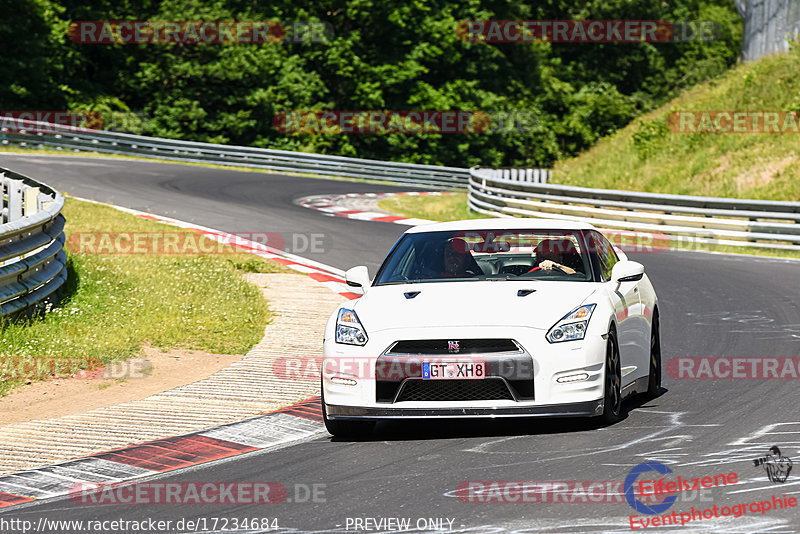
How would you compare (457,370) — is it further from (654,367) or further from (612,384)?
(654,367)

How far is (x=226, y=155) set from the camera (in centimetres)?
4206

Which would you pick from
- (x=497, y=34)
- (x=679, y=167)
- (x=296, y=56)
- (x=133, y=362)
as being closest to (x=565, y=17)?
(x=497, y=34)

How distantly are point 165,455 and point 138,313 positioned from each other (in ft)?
19.2

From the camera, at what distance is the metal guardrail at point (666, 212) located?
21.8 m

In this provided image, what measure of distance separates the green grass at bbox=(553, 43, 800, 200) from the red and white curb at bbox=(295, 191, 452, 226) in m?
5.40

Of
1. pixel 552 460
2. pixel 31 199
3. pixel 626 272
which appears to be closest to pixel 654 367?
pixel 626 272

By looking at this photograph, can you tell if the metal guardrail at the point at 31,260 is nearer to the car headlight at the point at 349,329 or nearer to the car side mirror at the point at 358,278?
the car side mirror at the point at 358,278

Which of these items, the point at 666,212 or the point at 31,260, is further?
the point at 666,212

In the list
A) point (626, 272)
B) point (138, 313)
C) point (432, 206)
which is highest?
Answer: point (626, 272)

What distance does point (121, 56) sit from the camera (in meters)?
52.6

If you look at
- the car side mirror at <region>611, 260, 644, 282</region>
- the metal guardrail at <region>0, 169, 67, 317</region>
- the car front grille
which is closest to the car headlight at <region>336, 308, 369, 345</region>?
the car front grille

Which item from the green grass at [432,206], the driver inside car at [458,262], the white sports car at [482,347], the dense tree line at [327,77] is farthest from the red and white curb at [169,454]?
the dense tree line at [327,77]

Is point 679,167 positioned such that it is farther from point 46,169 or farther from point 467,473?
point 467,473

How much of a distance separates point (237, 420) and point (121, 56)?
4646cm
